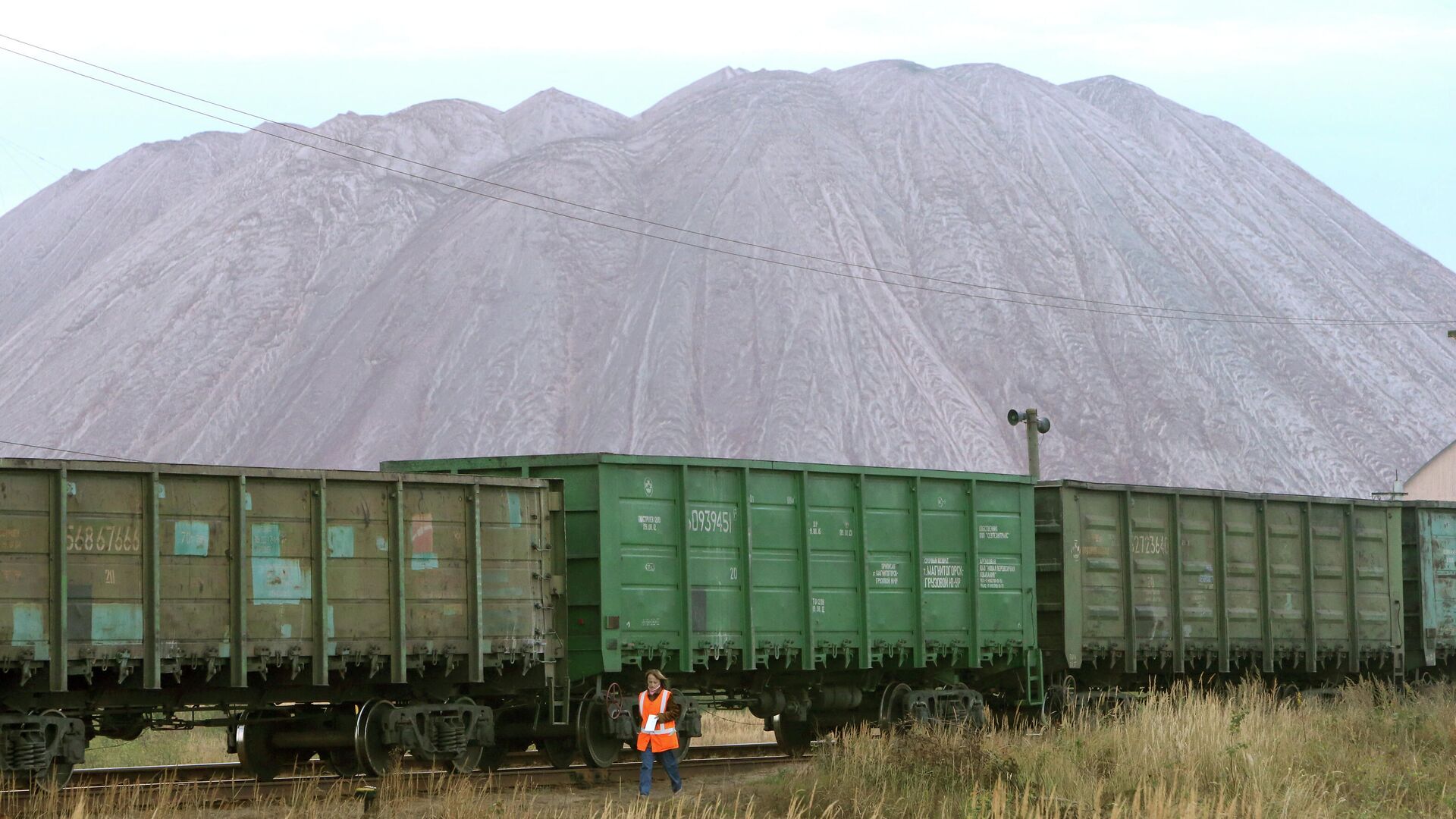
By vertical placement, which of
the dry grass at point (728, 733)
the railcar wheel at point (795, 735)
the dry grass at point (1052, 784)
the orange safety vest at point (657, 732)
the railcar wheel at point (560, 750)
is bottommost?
the dry grass at point (728, 733)

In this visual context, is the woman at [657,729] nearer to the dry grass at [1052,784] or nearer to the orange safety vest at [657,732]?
the orange safety vest at [657,732]

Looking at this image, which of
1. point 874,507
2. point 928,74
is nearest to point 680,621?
point 874,507

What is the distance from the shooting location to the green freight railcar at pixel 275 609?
39.1 ft

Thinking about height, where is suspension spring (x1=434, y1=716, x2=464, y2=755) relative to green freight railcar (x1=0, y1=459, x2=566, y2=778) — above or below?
below

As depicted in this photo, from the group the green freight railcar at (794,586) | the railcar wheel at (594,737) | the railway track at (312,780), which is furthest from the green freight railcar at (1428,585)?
the railcar wheel at (594,737)

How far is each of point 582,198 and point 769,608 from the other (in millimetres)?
73711

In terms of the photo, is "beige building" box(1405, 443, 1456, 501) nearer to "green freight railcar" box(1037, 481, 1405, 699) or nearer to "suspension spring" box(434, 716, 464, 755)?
"green freight railcar" box(1037, 481, 1405, 699)

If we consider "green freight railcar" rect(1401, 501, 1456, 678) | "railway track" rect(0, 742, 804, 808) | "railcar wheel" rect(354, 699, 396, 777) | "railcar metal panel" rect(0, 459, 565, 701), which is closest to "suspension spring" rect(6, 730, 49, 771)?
"railway track" rect(0, 742, 804, 808)

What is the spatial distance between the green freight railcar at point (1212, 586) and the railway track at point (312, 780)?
4.42 metres

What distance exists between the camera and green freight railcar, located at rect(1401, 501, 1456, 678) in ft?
77.4

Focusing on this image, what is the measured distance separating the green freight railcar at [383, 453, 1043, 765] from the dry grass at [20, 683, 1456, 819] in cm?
143

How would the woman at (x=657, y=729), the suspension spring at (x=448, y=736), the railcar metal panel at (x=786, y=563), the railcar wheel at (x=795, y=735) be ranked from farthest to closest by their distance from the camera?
the railcar wheel at (x=795, y=735)
the railcar metal panel at (x=786, y=563)
the suspension spring at (x=448, y=736)
the woman at (x=657, y=729)

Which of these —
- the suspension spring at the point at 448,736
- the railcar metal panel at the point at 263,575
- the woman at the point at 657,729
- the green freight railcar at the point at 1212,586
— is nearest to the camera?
Result: the railcar metal panel at the point at 263,575

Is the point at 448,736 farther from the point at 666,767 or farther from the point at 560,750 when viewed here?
the point at 666,767
